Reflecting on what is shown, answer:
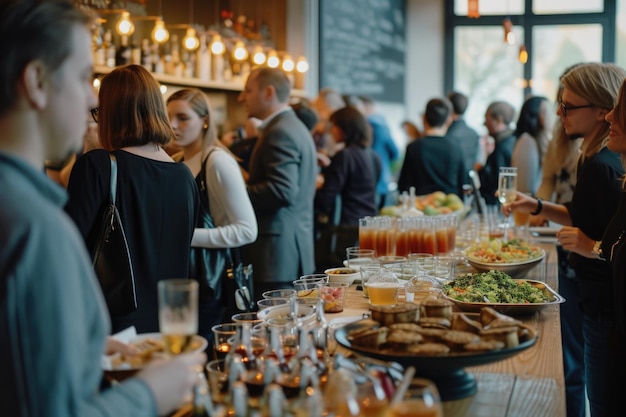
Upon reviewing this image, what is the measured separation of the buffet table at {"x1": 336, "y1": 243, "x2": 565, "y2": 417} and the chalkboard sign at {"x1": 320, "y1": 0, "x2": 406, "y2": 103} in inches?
291

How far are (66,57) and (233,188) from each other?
8.03 ft

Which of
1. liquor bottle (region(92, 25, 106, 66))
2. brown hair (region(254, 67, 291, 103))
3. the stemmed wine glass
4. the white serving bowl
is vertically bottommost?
the white serving bowl

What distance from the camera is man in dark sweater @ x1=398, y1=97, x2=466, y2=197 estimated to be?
7.27 m

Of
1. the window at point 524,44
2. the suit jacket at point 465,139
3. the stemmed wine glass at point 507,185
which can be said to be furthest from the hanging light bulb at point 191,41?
the window at point 524,44

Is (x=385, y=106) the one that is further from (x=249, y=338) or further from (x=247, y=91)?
(x=249, y=338)

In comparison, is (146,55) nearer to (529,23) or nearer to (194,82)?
(194,82)

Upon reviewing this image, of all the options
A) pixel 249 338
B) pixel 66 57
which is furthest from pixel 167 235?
pixel 66 57

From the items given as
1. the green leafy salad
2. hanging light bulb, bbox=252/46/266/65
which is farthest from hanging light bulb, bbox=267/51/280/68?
the green leafy salad

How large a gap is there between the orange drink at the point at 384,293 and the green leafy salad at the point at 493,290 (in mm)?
207

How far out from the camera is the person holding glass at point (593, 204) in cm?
333

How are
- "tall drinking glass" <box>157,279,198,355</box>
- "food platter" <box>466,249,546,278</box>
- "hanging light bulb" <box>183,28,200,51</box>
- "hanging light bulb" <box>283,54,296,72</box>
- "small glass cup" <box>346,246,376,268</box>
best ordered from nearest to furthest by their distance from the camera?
"tall drinking glass" <box>157,279,198,355</box> < "small glass cup" <box>346,246,376,268</box> < "food platter" <box>466,249,546,278</box> < "hanging light bulb" <box>183,28,200,51</box> < "hanging light bulb" <box>283,54,296,72</box>

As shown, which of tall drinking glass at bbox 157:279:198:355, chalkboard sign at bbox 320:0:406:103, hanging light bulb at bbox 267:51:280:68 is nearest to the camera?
tall drinking glass at bbox 157:279:198:355

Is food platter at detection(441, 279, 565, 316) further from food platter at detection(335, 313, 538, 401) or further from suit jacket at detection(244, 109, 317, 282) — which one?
suit jacket at detection(244, 109, 317, 282)

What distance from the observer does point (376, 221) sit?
368cm
